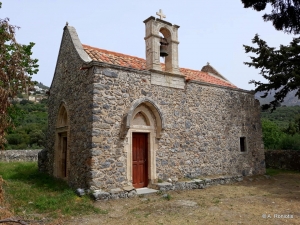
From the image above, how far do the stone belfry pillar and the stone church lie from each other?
0.12ft

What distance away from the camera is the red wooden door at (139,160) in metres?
8.62

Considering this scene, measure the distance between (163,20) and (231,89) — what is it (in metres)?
4.80

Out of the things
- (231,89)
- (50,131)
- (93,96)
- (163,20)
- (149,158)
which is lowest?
(149,158)

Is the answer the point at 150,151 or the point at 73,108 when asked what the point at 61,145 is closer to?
the point at 73,108

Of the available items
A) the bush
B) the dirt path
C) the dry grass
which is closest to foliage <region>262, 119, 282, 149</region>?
the bush

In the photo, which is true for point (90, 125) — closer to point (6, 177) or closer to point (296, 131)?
point (6, 177)

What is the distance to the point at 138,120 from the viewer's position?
8.91 metres

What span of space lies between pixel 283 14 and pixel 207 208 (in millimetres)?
6076

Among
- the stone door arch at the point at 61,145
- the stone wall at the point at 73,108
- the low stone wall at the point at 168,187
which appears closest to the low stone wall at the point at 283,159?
the low stone wall at the point at 168,187

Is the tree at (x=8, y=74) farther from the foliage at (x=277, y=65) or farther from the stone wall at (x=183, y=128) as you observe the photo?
the foliage at (x=277, y=65)

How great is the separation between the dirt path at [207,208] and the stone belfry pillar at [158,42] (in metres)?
4.53

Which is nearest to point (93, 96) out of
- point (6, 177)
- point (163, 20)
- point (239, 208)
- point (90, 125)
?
point (90, 125)

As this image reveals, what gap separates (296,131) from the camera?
1839 centimetres

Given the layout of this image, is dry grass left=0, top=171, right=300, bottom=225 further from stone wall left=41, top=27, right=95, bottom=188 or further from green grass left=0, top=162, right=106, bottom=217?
stone wall left=41, top=27, right=95, bottom=188
